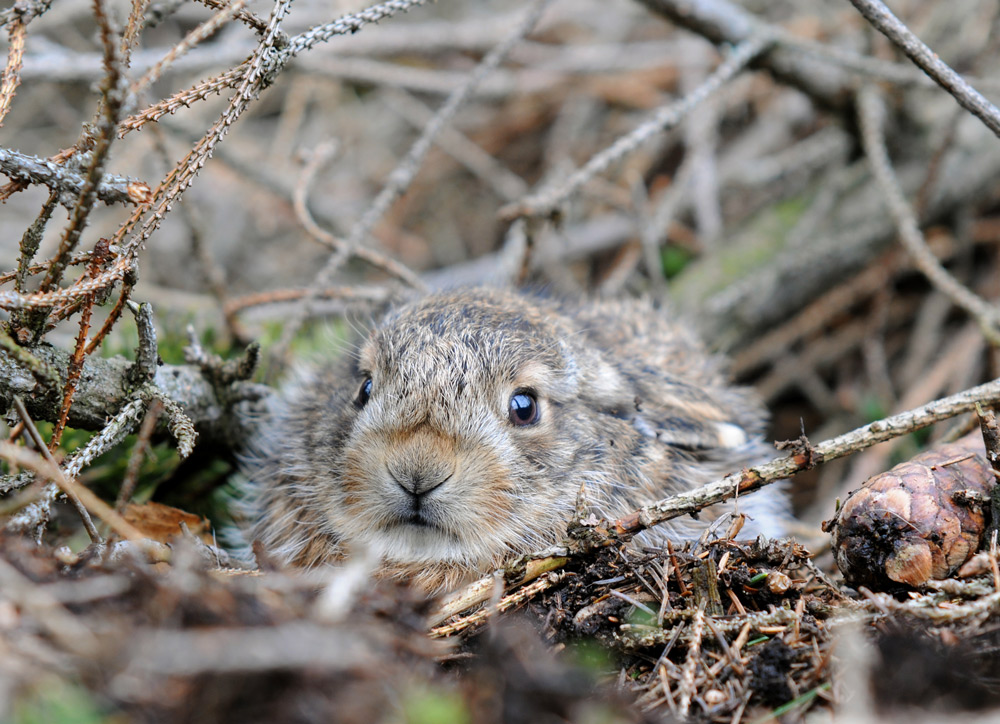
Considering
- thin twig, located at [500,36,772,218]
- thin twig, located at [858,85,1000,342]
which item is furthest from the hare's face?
thin twig, located at [858,85,1000,342]

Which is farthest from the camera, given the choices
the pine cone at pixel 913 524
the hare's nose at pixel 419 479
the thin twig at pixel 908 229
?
the thin twig at pixel 908 229

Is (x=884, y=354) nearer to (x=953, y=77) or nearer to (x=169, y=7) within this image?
(x=953, y=77)

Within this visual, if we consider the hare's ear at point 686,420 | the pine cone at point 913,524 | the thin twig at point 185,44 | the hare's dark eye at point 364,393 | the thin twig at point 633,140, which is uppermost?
the thin twig at point 633,140

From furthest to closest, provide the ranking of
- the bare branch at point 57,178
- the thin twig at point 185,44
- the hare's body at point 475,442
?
the hare's body at point 475,442 < the bare branch at point 57,178 < the thin twig at point 185,44

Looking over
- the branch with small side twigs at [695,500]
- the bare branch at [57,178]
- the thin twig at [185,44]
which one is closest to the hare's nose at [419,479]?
the branch with small side twigs at [695,500]

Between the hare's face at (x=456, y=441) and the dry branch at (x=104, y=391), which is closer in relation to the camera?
the dry branch at (x=104, y=391)

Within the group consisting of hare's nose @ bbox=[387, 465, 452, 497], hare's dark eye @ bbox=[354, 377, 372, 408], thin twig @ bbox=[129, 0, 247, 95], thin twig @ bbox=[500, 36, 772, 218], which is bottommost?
hare's nose @ bbox=[387, 465, 452, 497]

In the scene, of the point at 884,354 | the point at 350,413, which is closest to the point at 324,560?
the point at 350,413

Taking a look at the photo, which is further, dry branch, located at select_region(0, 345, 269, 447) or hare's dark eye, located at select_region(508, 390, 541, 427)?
hare's dark eye, located at select_region(508, 390, 541, 427)

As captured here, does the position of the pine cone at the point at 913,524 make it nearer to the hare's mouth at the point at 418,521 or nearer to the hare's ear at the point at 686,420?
the hare's ear at the point at 686,420

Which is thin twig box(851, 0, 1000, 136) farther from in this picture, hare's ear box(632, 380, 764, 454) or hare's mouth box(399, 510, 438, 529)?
hare's mouth box(399, 510, 438, 529)
